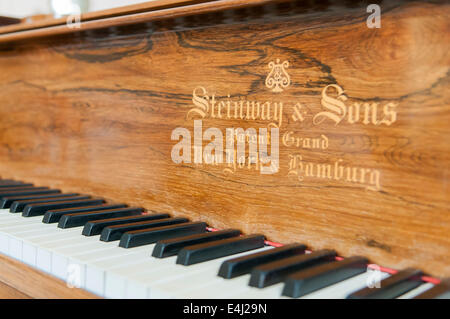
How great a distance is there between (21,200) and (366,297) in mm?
979

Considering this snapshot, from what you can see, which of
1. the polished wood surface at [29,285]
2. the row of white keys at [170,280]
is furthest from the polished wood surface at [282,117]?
the polished wood surface at [29,285]

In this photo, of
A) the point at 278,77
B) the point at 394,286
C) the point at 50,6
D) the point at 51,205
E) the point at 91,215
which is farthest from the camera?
the point at 50,6

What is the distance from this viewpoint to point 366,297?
70 centimetres

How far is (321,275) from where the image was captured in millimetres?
766

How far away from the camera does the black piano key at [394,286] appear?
0.71 meters

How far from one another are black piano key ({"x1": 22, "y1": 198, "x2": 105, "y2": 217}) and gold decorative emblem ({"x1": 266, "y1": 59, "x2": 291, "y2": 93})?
60 centimetres

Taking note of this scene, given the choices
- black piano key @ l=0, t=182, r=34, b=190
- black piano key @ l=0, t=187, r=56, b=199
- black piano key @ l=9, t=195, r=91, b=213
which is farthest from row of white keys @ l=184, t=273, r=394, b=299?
black piano key @ l=0, t=182, r=34, b=190

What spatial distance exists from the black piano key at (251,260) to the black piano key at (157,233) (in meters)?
0.23

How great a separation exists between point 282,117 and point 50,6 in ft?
3.78

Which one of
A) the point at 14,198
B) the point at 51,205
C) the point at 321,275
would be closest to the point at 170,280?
the point at 321,275

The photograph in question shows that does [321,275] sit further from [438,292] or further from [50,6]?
[50,6]

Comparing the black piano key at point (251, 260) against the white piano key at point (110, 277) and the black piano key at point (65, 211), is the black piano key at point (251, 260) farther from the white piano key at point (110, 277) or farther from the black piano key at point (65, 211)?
the black piano key at point (65, 211)
